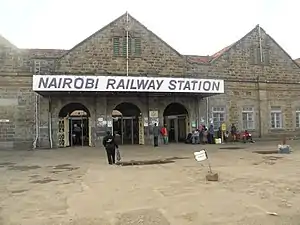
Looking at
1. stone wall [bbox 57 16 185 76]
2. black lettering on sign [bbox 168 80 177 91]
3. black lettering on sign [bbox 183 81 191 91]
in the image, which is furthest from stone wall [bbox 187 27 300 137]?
black lettering on sign [bbox 168 80 177 91]

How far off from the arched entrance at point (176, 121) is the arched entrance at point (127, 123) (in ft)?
8.37

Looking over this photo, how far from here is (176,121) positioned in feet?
94.0

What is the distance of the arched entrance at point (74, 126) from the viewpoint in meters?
24.2

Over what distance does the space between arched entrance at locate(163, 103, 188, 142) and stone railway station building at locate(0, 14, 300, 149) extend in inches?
3.2

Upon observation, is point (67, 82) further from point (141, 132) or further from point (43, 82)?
point (141, 132)

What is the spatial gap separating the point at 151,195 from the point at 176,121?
810 inches

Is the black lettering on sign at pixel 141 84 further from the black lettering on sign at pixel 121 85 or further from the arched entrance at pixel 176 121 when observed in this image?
the arched entrance at pixel 176 121

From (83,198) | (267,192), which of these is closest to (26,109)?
(83,198)

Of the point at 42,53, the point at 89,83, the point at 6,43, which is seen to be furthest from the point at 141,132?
the point at 6,43

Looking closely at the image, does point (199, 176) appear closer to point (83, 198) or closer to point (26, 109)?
point (83, 198)

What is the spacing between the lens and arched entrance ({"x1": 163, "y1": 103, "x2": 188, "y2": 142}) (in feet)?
89.2

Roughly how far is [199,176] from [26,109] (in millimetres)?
15470

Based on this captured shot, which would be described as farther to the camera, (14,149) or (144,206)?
(14,149)

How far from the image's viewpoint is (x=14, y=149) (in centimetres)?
2259
